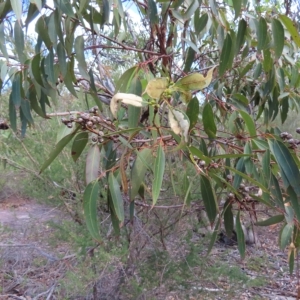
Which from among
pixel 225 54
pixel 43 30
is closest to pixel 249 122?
pixel 225 54

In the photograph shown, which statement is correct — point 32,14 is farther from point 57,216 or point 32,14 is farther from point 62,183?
point 57,216

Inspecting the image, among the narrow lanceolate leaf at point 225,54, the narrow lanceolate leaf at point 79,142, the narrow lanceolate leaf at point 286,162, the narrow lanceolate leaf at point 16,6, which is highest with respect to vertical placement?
the narrow lanceolate leaf at point 16,6

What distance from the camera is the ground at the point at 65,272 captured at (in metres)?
2.38

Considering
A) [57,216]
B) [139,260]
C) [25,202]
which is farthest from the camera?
[25,202]

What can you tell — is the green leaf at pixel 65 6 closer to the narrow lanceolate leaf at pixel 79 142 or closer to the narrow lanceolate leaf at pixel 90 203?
the narrow lanceolate leaf at pixel 79 142

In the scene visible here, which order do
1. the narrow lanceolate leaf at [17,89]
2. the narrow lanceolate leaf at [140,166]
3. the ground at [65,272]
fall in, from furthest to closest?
the ground at [65,272], the narrow lanceolate leaf at [17,89], the narrow lanceolate leaf at [140,166]

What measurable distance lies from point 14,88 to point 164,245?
4.21 feet

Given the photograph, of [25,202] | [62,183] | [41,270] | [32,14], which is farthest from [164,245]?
[25,202]

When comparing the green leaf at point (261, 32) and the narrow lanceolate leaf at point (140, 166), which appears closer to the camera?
the narrow lanceolate leaf at point (140, 166)

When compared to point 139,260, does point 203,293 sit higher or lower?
lower

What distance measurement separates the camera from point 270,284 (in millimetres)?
2992

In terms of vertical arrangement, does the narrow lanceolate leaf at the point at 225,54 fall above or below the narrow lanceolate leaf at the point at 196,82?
above

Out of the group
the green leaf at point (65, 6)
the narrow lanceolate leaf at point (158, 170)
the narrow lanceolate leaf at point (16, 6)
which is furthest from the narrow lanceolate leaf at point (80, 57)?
the narrow lanceolate leaf at point (158, 170)

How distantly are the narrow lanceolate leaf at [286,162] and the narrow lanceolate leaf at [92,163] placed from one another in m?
0.52
